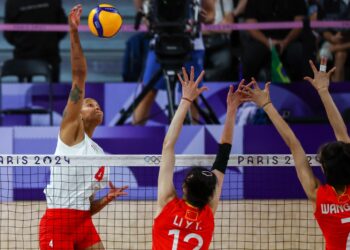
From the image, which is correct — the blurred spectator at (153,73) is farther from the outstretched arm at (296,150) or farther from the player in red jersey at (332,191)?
the player in red jersey at (332,191)

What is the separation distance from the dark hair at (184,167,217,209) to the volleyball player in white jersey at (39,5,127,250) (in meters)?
1.44

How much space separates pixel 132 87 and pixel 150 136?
5.03 ft

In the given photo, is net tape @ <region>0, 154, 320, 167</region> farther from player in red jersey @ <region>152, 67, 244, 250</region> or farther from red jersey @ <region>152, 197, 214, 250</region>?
red jersey @ <region>152, 197, 214, 250</region>

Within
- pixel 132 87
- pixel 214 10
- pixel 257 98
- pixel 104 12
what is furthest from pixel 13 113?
pixel 257 98

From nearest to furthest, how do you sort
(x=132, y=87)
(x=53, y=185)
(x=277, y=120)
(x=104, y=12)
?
(x=277, y=120) → (x=53, y=185) → (x=104, y=12) → (x=132, y=87)

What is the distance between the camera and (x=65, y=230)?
7.42 meters

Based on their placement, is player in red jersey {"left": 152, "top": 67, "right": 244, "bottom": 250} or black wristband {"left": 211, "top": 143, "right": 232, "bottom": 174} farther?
black wristband {"left": 211, "top": 143, "right": 232, "bottom": 174}

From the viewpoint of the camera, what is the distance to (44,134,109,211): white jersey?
7.48 metres

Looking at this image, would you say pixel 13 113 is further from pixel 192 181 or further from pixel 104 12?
pixel 192 181

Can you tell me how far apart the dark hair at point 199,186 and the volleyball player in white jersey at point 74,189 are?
144 cm

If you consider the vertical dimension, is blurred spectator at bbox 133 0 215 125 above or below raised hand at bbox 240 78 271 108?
above

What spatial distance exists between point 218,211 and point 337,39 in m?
4.07

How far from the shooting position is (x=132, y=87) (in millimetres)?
13156

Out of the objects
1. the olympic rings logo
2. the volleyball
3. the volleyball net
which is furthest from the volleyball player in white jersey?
the volleyball net
